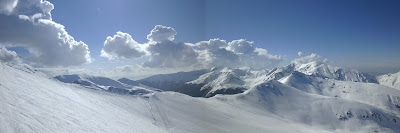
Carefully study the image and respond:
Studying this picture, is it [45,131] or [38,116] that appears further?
[38,116]

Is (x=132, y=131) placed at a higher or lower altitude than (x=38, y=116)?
lower

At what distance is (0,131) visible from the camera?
16.7 metres

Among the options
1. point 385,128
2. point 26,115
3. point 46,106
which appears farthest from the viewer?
point 385,128

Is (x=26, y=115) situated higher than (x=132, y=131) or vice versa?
(x=26, y=115)

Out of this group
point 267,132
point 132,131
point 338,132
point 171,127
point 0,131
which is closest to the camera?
point 0,131

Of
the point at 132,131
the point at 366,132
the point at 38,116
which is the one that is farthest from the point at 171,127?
the point at 366,132

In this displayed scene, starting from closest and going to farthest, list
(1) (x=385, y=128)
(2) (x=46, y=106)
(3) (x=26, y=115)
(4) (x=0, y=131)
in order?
1. (4) (x=0, y=131)
2. (3) (x=26, y=115)
3. (2) (x=46, y=106)
4. (1) (x=385, y=128)

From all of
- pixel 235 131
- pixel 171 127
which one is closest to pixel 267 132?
pixel 235 131

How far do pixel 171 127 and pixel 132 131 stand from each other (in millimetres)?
19528

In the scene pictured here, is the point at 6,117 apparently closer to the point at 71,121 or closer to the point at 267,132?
the point at 71,121

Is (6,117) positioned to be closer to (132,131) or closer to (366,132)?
(132,131)

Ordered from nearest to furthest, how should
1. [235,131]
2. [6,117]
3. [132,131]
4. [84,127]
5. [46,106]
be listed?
[6,117], [84,127], [46,106], [132,131], [235,131]

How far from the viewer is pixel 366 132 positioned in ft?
611

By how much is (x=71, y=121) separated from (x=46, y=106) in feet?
15.9
